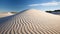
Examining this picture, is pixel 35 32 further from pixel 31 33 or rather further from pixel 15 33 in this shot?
pixel 15 33

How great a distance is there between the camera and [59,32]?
20.4ft

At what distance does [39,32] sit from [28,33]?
69 centimetres

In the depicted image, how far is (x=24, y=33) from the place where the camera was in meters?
6.18

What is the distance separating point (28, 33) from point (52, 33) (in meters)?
1.44

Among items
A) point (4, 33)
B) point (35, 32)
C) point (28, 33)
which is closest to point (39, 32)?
point (35, 32)

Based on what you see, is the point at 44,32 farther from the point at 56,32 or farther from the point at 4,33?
the point at 4,33

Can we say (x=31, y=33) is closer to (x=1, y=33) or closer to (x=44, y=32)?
(x=44, y=32)

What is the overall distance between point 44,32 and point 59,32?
36.0 inches

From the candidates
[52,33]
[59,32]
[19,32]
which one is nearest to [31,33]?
[19,32]

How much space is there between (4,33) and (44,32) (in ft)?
8.21

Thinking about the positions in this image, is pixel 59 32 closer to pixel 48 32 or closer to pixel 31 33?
pixel 48 32

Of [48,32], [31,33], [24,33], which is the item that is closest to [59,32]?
[48,32]

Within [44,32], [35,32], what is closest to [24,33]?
[35,32]

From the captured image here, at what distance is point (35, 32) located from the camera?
628 cm
